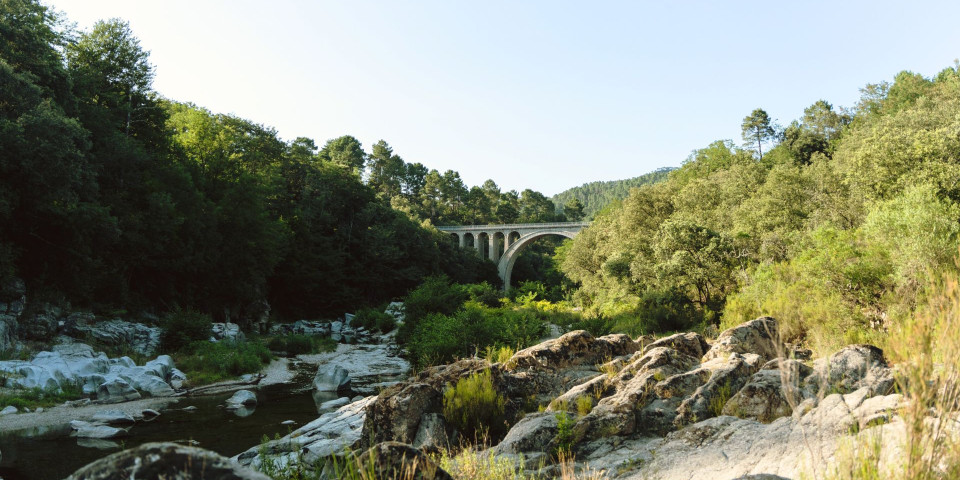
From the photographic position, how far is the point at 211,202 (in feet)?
92.3

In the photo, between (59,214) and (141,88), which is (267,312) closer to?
(141,88)

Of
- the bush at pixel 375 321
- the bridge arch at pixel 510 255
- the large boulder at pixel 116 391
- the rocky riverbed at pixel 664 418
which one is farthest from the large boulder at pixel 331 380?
the bridge arch at pixel 510 255

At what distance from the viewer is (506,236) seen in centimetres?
6725

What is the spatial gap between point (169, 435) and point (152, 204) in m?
15.7

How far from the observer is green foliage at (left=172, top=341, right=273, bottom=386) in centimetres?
1725

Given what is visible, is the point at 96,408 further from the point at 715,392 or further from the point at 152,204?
the point at 715,392

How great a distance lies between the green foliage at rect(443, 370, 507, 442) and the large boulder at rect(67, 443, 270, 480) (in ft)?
18.5

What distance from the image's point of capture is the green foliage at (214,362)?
17.2m

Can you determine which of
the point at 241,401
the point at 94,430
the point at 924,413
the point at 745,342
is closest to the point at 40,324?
the point at 241,401

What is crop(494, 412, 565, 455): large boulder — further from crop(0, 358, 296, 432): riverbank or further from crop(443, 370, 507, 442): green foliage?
crop(0, 358, 296, 432): riverbank

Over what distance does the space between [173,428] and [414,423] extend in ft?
22.6

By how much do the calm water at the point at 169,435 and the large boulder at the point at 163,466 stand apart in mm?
6559

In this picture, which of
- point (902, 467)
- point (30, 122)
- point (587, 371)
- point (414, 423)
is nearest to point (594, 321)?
point (587, 371)

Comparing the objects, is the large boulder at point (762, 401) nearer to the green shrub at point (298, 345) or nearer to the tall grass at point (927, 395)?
the tall grass at point (927, 395)
